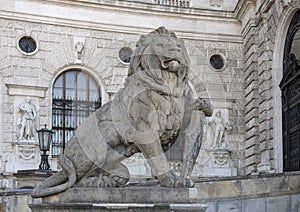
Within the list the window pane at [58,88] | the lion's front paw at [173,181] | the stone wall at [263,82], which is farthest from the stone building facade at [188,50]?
the lion's front paw at [173,181]

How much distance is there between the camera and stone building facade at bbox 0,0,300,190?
1920 centimetres

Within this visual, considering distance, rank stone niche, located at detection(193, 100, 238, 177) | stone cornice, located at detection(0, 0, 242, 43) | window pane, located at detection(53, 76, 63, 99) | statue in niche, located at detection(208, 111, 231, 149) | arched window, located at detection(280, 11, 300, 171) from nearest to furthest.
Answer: arched window, located at detection(280, 11, 300, 171), statue in niche, located at detection(208, 111, 231, 149), stone niche, located at detection(193, 100, 238, 177), stone cornice, located at detection(0, 0, 242, 43), window pane, located at detection(53, 76, 63, 99)

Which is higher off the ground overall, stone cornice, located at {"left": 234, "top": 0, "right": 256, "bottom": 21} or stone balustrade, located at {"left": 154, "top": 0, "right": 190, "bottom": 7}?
stone balustrade, located at {"left": 154, "top": 0, "right": 190, "bottom": 7}

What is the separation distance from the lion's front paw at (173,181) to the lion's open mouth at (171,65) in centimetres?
104

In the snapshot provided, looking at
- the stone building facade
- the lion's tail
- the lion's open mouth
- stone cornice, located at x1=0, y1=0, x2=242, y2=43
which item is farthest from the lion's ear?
stone cornice, located at x1=0, y1=0, x2=242, y2=43

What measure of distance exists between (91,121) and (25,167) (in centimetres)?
1393

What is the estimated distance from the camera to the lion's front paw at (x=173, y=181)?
568 cm

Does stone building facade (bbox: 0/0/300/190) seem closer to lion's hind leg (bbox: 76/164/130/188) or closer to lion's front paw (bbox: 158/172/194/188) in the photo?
lion's hind leg (bbox: 76/164/130/188)

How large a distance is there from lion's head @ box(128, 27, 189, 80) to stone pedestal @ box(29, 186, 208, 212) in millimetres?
1150

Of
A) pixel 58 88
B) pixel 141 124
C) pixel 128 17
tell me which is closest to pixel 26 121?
pixel 58 88

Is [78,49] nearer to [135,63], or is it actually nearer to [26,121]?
[26,121]

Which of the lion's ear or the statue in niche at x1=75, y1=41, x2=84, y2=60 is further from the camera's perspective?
the statue in niche at x1=75, y1=41, x2=84, y2=60

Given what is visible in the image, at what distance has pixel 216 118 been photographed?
66.5 feet

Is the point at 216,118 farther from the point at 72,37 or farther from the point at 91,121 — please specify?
the point at 91,121
